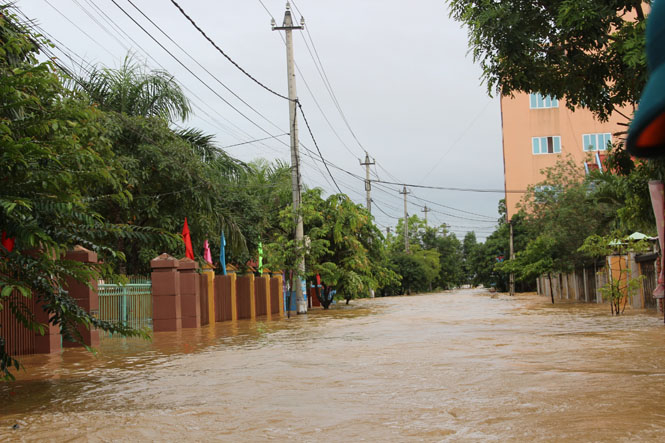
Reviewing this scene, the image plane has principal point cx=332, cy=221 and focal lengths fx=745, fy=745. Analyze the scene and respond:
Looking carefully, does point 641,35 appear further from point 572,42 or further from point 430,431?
point 430,431

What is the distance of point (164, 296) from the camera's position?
819 inches

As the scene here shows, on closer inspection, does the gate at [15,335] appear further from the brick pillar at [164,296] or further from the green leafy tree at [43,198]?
the brick pillar at [164,296]

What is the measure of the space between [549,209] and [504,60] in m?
26.9

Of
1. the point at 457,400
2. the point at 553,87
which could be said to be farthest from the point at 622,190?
the point at 457,400

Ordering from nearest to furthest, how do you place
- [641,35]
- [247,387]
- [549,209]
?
[247,387]
[641,35]
[549,209]

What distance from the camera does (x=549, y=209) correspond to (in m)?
37.2

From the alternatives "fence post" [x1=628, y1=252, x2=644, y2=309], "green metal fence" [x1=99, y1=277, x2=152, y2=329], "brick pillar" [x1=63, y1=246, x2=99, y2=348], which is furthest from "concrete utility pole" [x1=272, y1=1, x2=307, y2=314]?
"brick pillar" [x1=63, y1=246, x2=99, y2=348]

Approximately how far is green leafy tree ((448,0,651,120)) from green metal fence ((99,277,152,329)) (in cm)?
1089

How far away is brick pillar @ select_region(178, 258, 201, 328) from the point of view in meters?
21.8

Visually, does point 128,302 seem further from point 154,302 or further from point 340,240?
→ point 340,240

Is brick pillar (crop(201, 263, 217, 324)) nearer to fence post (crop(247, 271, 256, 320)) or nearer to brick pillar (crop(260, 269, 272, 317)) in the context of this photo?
fence post (crop(247, 271, 256, 320))

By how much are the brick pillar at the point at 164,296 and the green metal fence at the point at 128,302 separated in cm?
20

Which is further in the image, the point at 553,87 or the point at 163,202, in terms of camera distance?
the point at 163,202

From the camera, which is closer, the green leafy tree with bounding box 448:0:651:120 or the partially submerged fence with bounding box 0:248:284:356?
the green leafy tree with bounding box 448:0:651:120
